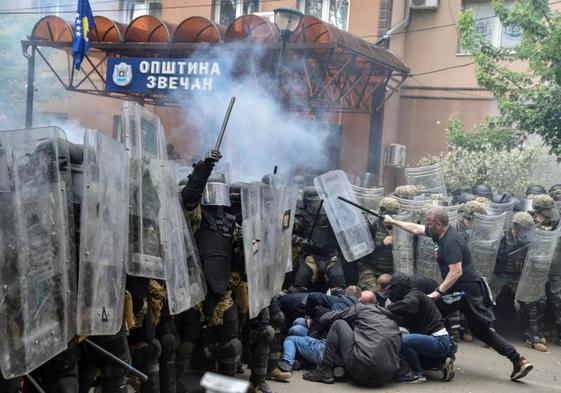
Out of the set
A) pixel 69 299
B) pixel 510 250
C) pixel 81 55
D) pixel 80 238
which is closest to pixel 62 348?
pixel 69 299

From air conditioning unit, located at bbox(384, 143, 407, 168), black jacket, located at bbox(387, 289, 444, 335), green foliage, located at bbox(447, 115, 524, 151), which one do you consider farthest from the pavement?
air conditioning unit, located at bbox(384, 143, 407, 168)

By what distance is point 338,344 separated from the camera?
245 inches

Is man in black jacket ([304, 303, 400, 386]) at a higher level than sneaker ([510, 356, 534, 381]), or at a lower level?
higher

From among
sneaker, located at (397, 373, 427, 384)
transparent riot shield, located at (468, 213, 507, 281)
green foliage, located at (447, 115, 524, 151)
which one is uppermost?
green foliage, located at (447, 115, 524, 151)

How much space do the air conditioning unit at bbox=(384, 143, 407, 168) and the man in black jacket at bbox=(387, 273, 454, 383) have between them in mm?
9402

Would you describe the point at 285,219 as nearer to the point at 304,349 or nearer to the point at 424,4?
the point at 304,349

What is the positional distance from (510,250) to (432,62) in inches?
356

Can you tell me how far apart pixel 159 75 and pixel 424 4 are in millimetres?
6693

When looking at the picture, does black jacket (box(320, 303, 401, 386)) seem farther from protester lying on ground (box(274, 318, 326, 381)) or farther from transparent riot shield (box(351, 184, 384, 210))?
transparent riot shield (box(351, 184, 384, 210))

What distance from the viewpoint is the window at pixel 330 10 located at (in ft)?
53.8

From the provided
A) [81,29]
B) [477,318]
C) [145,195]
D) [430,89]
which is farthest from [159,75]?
[145,195]

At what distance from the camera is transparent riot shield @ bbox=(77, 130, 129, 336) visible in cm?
360

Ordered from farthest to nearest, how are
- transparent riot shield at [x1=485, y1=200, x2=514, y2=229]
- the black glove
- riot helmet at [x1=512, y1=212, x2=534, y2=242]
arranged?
transparent riot shield at [x1=485, y1=200, x2=514, y2=229] → riot helmet at [x1=512, y1=212, x2=534, y2=242] → the black glove

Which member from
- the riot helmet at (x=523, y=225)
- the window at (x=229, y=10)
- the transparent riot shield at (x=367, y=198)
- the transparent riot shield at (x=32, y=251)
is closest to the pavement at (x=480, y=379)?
the riot helmet at (x=523, y=225)
